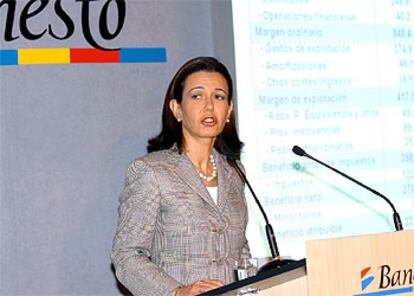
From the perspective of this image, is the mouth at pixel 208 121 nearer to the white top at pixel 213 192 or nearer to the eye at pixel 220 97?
the eye at pixel 220 97

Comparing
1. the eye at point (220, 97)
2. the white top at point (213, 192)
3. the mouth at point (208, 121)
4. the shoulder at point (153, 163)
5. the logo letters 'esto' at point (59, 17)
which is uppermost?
the logo letters 'esto' at point (59, 17)

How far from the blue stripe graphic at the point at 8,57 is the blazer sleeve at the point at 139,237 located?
3.60 feet

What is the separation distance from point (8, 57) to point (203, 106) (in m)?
1.14

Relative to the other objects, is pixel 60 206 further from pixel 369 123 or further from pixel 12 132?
pixel 369 123

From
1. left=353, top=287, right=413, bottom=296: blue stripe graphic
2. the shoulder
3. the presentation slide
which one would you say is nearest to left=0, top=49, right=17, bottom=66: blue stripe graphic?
the presentation slide

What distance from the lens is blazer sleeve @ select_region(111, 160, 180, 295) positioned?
243 cm

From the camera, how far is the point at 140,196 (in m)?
2.60

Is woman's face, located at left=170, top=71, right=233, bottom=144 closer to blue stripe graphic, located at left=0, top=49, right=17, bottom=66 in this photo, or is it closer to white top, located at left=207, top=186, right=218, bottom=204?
white top, located at left=207, top=186, right=218, bottom=204

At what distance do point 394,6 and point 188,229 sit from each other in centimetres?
192

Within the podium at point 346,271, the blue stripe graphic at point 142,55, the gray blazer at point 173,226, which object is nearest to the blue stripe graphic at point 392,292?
the podium at point 346,271

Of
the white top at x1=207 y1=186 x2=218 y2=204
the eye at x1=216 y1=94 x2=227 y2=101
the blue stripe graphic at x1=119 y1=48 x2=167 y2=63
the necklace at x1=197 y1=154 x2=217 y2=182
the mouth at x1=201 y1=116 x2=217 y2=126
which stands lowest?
the white top at x1=207 y1=186 x2=218 y2=204

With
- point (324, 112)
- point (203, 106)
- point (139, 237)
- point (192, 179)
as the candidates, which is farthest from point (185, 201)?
point (324, 112)

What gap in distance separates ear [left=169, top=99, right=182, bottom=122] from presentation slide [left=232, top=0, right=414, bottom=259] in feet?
2.66

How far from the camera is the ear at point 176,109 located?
2.80m
